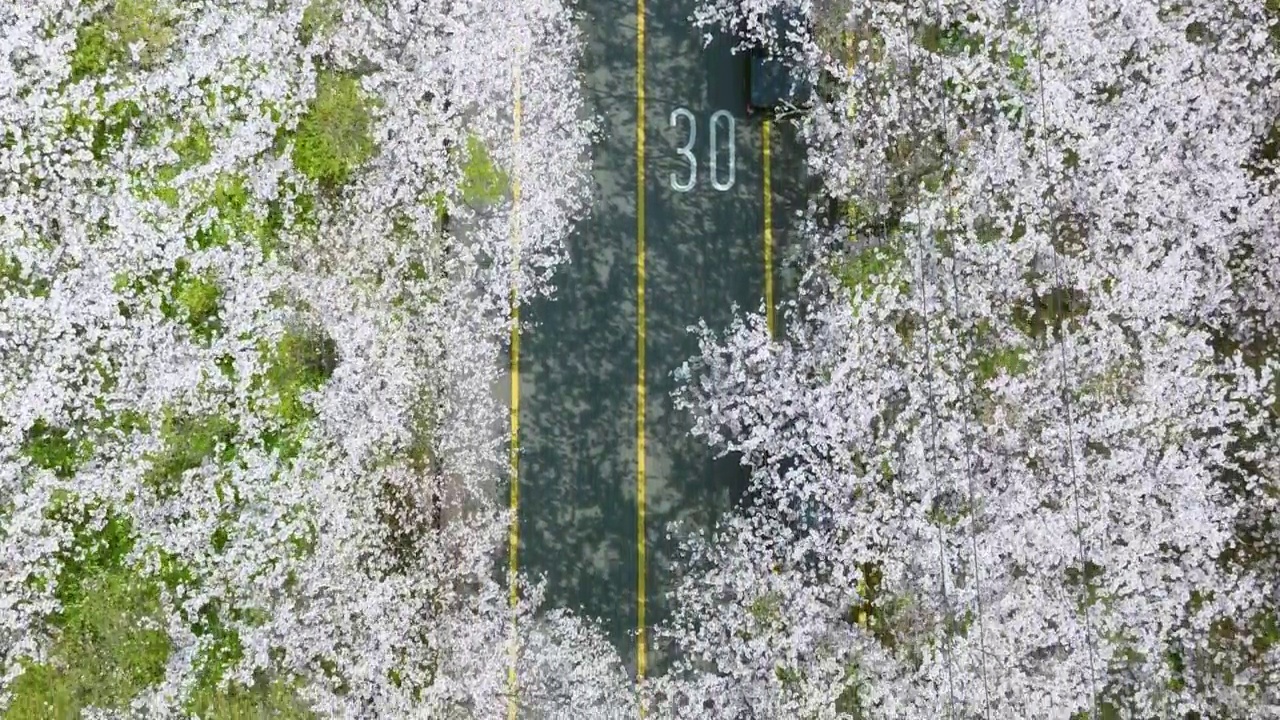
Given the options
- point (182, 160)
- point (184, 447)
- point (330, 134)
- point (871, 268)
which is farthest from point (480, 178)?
point (871, 268)

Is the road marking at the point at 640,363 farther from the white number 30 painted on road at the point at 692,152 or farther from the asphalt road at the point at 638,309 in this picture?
the white number 30 painted on road at the point at 692,152

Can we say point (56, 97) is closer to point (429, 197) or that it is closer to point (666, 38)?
point (429, 197)

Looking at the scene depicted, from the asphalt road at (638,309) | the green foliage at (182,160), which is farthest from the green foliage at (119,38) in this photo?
the asphalt road at (638,309)

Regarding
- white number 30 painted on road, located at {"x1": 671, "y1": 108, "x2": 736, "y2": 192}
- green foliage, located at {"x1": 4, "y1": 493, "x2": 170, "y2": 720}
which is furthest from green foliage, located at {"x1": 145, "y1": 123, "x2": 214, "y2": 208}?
white number 30 painted on road, located at {"x1": 671, "y1": 108, "x2": 736, "y2": 192}

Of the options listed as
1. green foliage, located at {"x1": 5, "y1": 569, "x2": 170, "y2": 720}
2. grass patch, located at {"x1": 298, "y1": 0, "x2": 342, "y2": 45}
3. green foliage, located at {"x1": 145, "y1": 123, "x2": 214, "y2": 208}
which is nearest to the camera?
green foliage, located at {"x1": 5, "y1": 569, "x2": 170, "y2": 720}

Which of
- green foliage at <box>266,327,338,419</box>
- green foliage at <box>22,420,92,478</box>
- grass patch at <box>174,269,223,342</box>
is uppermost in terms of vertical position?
grass patch at <box>174,269,223,342</box>

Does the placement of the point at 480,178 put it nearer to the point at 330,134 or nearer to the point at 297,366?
the point at 330,134

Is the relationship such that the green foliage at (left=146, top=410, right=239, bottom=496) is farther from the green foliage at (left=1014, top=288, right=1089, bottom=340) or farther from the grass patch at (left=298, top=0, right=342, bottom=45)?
the green foliage at (left=1014, top=288, right=1089, bottom=340)
